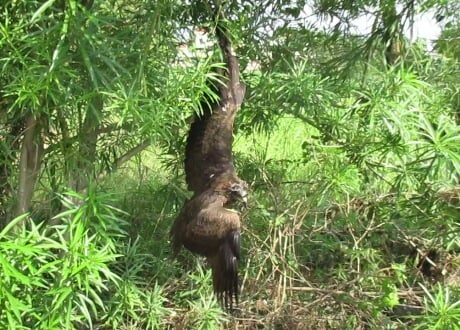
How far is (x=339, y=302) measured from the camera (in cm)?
265

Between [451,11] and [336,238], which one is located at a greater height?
[451,11]

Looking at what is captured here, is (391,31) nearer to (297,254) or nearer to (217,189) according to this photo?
(217,189)

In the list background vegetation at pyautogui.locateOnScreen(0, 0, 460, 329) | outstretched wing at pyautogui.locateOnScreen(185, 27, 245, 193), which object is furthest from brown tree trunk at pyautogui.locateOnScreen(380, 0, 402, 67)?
outstretched wing at pyautogui.locateOnScreen(185, 27, 245, 193)

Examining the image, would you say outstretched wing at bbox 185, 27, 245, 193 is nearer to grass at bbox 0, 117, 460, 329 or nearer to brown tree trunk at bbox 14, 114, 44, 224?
grass at bbox 0, 117, 460, 329

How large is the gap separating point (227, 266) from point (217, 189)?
0.82 ft

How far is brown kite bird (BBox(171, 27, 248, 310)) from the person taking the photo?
2.07 metres

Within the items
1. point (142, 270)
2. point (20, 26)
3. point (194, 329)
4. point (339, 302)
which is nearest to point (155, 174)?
point (142, 270)

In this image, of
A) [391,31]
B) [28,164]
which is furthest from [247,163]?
[28,164]

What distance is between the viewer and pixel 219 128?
2217 mm

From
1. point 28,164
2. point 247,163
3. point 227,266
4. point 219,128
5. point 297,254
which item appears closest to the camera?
point 227,266

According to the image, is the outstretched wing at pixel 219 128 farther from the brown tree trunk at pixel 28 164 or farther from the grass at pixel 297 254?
the brown tree trunk at pixel 28 164

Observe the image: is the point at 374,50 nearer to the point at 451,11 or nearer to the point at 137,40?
the point at 451,11

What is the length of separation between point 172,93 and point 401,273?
1321 millimetres

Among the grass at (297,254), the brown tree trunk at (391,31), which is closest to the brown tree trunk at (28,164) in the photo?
the grass at (297,254)
